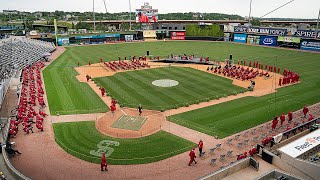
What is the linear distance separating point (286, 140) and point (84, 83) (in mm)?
27586

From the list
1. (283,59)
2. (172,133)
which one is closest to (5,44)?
(172,133)

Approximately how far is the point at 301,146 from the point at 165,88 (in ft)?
66.9

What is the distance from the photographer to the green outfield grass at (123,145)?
19.1m

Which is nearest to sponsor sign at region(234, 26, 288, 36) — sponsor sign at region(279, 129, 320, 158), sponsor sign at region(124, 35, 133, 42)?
sponsor sign at region(124, 35, 133, 42)

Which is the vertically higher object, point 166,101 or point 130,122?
point 166,101

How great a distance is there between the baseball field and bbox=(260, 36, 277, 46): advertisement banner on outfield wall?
23.8 meters

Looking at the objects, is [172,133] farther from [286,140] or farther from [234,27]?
[234,27]

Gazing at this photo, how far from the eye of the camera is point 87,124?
973 inches

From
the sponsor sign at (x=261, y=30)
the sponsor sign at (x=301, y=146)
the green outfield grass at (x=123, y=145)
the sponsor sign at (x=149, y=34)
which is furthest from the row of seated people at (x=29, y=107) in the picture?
the sponsor sign at (x=261, y=30)

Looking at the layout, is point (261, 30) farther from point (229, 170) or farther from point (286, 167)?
point (229, 170)

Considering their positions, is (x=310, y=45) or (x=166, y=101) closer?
(x=166, y=101)

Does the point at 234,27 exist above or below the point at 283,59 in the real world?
above

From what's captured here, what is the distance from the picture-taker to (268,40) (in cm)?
7562

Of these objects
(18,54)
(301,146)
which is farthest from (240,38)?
(301,146)
